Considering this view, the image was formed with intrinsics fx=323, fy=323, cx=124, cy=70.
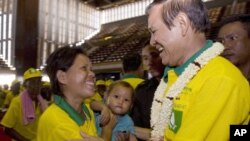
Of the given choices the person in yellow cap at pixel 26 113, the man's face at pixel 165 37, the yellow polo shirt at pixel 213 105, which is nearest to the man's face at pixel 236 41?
the man's face at pixel 165 37

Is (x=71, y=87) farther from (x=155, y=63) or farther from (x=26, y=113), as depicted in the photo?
(x=26, y=113)

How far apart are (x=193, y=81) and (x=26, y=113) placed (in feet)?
11.3

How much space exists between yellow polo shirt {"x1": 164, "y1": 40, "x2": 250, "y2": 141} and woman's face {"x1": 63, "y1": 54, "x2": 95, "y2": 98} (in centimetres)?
111

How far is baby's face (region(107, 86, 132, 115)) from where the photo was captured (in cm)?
302

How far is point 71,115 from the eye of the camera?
2156 mm

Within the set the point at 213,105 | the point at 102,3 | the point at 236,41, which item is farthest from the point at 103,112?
the point at 102,3

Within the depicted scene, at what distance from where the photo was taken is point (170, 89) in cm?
150

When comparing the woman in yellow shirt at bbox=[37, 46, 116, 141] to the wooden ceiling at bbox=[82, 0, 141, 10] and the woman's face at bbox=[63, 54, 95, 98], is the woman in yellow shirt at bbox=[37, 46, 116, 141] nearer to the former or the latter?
the woman's face at bbox=[63, 54, 95, 98]

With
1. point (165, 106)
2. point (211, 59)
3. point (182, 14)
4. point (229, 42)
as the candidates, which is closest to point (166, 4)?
point (182, 14)

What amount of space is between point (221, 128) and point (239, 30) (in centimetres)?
159

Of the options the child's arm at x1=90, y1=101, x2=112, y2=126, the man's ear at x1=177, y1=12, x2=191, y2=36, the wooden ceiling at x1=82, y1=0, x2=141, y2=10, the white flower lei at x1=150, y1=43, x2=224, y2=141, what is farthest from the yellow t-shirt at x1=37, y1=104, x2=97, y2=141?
the wooden ceiling at x1=82, y1=0, x2=141, y2=10

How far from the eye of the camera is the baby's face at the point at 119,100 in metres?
3.02

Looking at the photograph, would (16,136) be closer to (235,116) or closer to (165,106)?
(165,106)

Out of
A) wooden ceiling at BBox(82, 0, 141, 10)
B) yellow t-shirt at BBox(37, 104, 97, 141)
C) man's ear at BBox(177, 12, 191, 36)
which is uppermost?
wooden ceiling at BBox(82, 0, 141, 10)
